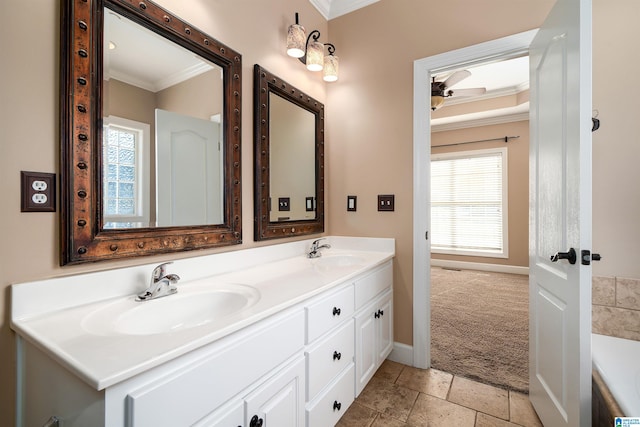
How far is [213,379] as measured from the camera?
A: 0.79 metres

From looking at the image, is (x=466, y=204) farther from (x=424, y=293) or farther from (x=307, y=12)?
(x=307, y=12)

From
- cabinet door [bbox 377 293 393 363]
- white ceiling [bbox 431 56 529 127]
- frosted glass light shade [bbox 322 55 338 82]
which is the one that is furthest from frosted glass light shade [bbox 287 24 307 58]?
white ceiling [bbox 431 56 529 127]

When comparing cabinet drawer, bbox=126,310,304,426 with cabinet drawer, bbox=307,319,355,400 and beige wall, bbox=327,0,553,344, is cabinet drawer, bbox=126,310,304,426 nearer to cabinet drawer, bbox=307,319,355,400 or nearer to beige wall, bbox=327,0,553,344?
cabinet drawer, bbox=307,319,355,400

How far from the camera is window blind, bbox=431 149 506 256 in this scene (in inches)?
189

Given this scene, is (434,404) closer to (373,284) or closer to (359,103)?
(373,284)

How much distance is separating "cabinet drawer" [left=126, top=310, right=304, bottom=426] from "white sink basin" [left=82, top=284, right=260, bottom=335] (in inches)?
4.7

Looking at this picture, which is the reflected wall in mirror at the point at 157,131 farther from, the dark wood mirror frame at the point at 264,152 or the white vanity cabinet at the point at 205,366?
the white vanity cabinet at the point at 205,366

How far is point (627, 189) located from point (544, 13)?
1.09 m

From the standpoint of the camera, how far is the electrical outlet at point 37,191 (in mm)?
878

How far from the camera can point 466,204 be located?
16.7ft

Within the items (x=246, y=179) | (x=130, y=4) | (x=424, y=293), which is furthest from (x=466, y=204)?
(x=130, y=4)

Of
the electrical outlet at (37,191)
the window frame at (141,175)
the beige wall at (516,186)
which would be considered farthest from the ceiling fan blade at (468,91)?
the electrical outlet at (37,191)

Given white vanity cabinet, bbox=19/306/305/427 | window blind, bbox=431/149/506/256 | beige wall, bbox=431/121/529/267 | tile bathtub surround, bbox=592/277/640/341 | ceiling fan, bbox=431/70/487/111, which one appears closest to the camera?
white vanity cabinet, bbox=19/306/305/427

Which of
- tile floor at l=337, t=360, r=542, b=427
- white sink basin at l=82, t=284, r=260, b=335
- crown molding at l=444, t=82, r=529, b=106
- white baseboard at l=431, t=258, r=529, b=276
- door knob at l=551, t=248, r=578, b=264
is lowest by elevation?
tile floor at l=337, t=360, r=542, b=427
